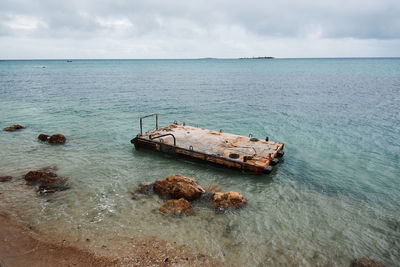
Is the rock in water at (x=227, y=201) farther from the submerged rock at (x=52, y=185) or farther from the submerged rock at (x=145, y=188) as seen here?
the submerged rock at (x=52, y=185)

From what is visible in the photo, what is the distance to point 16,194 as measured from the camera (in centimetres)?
1244

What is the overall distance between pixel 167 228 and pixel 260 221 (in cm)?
409

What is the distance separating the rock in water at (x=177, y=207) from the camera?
10977mm

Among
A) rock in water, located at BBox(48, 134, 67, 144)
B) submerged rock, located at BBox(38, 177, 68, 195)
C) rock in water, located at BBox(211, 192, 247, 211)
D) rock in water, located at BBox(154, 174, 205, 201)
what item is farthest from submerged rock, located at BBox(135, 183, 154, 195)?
rock in water, located at BBox(48, 134, 67, 144)

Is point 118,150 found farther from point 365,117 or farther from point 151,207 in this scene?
point 365,117

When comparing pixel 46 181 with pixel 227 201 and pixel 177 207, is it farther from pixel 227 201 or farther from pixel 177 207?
pixel 227 201

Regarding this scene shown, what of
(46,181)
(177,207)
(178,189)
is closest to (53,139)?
(46,181)

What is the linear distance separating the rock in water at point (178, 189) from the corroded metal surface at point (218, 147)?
3178 millimetres

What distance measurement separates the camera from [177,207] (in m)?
11.1

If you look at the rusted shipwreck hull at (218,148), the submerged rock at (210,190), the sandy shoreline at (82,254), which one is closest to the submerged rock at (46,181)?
the sandy shoreline at (82,254)

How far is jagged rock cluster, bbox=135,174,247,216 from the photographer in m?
11.2

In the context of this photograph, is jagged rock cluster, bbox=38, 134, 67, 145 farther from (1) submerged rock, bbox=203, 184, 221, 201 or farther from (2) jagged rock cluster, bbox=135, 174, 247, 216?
(1) submerged rock, bbox=203, 184, 221, 201

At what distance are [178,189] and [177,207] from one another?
3.55 ft

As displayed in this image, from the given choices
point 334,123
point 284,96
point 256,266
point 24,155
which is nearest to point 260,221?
point 256,266
